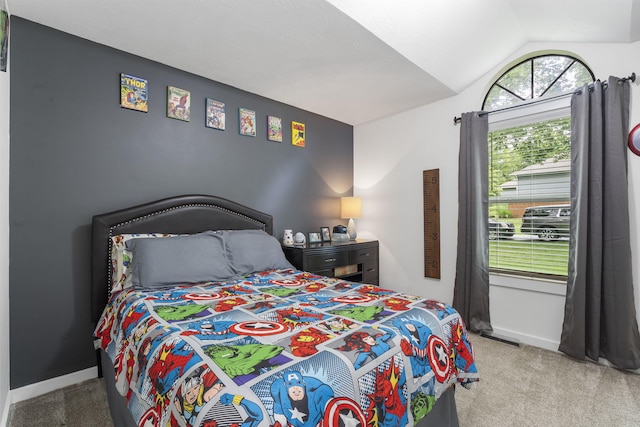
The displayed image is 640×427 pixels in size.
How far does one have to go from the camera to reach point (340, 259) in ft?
11.0

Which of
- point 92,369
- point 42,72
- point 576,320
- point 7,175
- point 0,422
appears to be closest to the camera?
point 0,422

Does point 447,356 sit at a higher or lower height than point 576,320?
higher

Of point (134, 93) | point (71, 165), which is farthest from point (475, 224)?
point (71, 165)

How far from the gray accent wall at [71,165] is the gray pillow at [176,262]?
49cm

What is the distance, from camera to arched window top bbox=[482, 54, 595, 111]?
2717mm

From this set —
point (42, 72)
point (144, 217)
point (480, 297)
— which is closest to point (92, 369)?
point (144, 217)

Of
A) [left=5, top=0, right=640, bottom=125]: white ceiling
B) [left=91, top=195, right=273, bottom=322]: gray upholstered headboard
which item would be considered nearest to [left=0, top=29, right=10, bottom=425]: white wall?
[left=91, top=195, right=273, bottom=322]: gray upholstered headboard

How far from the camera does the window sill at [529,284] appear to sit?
2.68 meters

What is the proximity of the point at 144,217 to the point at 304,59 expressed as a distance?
5.76 feet

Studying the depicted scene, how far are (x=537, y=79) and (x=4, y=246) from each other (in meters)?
4.20

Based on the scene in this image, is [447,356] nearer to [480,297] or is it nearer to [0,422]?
[480,297]

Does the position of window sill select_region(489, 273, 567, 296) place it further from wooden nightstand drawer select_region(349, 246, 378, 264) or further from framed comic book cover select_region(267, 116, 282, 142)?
framed comic book cover select_region(267, 116, 282, 142)

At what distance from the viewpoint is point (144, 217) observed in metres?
2.45

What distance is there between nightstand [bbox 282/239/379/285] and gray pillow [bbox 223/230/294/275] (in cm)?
38
